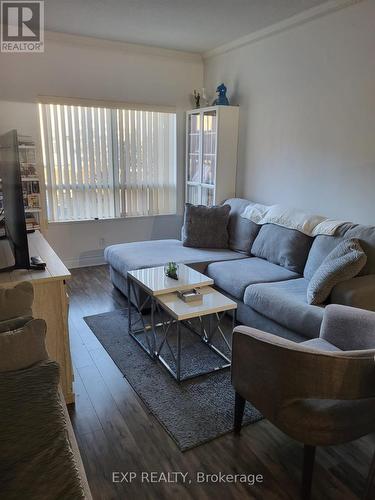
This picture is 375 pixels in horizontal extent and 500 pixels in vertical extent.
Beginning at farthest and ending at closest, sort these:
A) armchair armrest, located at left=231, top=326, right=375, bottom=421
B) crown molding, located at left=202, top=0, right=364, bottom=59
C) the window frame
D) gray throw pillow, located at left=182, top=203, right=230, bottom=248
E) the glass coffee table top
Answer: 1. the window frame
2. gray throw pillow, located at left=182, top=203, right=230, bottom=248
3. crown molding, located at left=202, top=0, right=364, bottom=59
4. the glass coffee table top
5. armchair armrest, located at left=231, top=326, right=375, bottom=421

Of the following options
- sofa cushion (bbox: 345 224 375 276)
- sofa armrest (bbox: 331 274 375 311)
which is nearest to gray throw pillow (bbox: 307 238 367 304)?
sofa armrest (bbox: 331 274 375 311)

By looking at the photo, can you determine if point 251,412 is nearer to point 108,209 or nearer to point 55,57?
point 108,209

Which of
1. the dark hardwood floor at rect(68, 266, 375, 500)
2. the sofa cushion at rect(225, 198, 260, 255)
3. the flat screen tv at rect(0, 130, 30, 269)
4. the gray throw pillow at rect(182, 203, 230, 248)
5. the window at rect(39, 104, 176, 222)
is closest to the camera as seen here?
the dark hardwood floor at rect(68, 266, 375, 500)

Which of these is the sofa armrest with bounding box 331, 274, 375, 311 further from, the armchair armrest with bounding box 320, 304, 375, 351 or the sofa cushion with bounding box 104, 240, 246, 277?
the sofa cushion with bounding box 104, 240, 246, 277

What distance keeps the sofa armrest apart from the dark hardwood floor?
793 millimetres

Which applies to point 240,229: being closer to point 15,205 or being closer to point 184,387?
point 184,387

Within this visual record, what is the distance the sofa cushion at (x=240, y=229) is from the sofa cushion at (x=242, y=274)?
0.32m

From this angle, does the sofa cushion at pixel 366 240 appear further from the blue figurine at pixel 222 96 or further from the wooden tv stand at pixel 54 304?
the blue figurine at pixel 222 96

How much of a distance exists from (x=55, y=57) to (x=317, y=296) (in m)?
3.74

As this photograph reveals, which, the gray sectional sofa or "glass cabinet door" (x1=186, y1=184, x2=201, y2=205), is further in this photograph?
"glass cabinet door" (x1=186, y1=184, x2=201, y2=205)

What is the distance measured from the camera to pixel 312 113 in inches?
138

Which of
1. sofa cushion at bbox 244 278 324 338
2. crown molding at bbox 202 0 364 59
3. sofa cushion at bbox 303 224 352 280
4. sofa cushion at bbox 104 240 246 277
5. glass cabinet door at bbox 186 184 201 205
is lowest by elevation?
sofa cushion at bbox 244 278 324 338

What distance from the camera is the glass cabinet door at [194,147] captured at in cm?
480

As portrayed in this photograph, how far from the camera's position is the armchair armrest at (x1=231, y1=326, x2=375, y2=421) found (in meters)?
1.46
